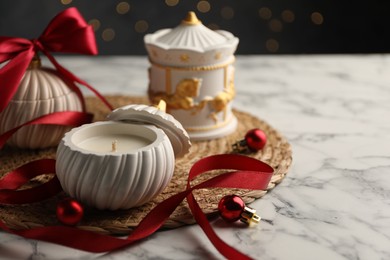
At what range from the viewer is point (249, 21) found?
1717 mm

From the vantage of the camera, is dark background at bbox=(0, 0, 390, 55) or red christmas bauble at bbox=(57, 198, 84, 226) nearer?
red christmas bauble at bbox=(57, 198, 84, 226)

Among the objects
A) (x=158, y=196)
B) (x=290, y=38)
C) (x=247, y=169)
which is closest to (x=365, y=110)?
(x=247, y=169)

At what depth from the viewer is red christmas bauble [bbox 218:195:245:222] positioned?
2.37ft

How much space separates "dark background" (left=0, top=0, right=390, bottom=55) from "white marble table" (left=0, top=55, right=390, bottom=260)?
0.75 ft

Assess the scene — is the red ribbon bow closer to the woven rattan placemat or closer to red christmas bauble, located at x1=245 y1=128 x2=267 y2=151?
the woven rattan placemat

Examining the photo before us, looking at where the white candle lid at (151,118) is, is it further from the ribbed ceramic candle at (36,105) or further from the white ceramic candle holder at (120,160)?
the ribbed ceramic candle at (36,105)

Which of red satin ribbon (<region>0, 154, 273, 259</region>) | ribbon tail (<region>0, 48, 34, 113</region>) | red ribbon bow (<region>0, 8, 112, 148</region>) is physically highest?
red ribbon bow (<region>0, 8, 112, 148</region>)

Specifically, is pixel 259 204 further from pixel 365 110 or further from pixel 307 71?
pixel 307 71

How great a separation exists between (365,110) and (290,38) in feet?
2.21

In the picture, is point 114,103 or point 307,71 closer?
point 114,103

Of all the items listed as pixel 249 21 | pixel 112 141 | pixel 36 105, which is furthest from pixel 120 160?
pixel 249 21

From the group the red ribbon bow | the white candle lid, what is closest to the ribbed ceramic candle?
the red ribbon bow

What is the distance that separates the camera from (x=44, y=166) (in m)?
0.82

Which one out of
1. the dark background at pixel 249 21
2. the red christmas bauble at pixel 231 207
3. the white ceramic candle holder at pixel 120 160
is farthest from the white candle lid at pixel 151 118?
the dark background at pixel 249 21
